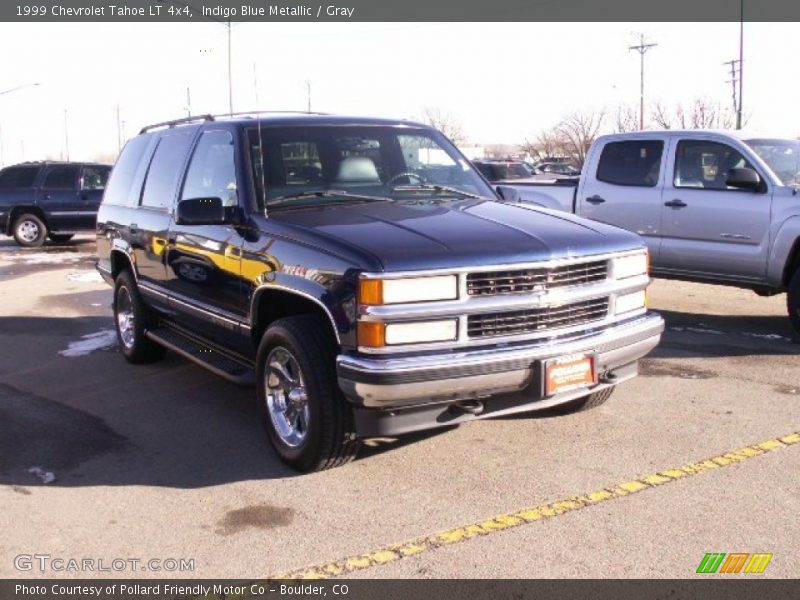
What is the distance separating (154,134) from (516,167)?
23.6 metres

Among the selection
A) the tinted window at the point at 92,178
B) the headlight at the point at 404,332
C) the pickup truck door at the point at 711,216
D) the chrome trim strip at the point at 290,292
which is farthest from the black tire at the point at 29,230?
the headlight at the point at 404,332

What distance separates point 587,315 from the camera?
184 inches

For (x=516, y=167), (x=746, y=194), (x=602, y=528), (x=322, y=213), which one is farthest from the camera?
(x=516, y=167)

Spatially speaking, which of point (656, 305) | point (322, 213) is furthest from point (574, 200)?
point (322, 213)

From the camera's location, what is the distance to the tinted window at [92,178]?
1866 centimetres

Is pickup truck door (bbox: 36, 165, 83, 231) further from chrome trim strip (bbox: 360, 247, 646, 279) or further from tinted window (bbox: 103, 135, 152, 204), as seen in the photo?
chrome trim strip (bbox: 360, 247, 646, 279)

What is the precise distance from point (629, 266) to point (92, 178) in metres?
16.0

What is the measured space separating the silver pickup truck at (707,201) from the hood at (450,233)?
3570 millimetres

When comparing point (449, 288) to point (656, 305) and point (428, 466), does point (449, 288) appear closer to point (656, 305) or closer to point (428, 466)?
point (428, 466)

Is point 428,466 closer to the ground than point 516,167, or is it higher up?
closer to the ground

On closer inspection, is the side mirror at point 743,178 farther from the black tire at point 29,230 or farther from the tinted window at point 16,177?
the tinted window at point 16,177

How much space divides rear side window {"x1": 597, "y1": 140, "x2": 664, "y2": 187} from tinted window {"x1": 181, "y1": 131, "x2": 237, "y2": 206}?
5.08 m

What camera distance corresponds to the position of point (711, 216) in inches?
335

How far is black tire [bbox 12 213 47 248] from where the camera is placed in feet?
61.3
